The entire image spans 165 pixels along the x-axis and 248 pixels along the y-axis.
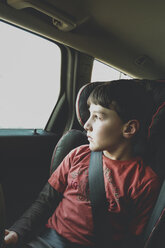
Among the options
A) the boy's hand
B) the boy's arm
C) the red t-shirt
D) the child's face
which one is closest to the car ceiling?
the child's face

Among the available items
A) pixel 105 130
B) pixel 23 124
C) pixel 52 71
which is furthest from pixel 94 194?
pixel 52 71

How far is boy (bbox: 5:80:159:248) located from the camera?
1.03 meters

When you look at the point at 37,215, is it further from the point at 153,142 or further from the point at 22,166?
the point at 153,142

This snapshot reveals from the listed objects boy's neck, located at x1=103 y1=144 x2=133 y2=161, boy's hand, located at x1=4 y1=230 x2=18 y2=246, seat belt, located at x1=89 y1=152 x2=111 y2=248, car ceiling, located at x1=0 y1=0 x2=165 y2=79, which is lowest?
boy's hand, located at x1=4 y1=230 x2=18 y2=246

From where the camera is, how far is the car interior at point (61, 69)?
127 centimetres

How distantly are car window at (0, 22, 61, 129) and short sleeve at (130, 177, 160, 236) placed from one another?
3.62 ft

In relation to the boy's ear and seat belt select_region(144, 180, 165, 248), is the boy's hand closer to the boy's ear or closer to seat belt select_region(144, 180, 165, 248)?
seat belt select_region(144, 180, 165, 248)

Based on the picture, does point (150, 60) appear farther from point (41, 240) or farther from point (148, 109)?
point (41, 240)

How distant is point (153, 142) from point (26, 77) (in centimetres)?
104

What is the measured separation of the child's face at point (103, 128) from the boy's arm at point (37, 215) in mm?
376

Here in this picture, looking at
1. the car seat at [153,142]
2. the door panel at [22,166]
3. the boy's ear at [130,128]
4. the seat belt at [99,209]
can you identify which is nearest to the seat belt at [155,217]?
the car seat at [153,142]

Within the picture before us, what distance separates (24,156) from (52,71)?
2.35 feet

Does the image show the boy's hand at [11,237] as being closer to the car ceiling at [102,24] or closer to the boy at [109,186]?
the boy at [109,186]

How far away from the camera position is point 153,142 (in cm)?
117
